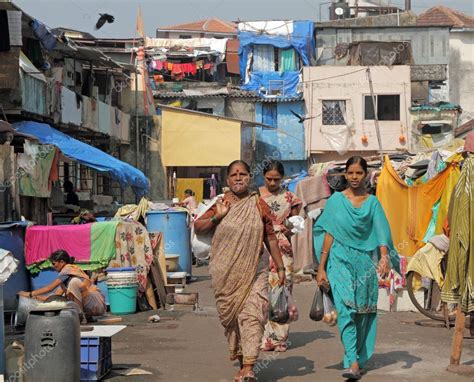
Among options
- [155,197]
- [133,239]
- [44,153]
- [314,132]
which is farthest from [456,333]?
→ [314,132]

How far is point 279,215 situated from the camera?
9992mm

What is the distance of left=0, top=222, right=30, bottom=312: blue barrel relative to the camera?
1299 cm

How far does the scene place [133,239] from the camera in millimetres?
14164

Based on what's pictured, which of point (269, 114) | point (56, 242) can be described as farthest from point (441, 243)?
point (269, 114)

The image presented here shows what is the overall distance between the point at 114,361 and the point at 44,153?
39.6 ft

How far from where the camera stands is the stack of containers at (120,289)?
13352 millimetres

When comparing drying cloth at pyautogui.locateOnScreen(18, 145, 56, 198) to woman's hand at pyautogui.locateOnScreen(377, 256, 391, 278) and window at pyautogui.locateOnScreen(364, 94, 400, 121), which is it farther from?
window at pyautogui.locateOnScreen(364, 94, 400, 121)

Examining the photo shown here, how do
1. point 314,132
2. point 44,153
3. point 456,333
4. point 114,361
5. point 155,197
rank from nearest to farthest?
point 456,333
point 114,361
point 44,153
point 155,197
point 314,132

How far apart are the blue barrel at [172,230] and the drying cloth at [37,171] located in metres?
2.71

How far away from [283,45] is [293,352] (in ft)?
134

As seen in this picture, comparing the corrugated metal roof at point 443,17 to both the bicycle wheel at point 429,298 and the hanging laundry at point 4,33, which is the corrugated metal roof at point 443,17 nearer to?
the hanging laundry at point 4,33

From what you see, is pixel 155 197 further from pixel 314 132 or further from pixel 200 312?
pixel 200 312

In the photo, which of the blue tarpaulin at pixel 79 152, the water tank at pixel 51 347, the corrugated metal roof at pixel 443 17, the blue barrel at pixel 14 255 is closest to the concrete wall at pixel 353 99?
the corrugated metal roof at pixel 443 17

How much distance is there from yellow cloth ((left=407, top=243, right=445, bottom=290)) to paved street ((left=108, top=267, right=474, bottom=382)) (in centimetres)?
58
